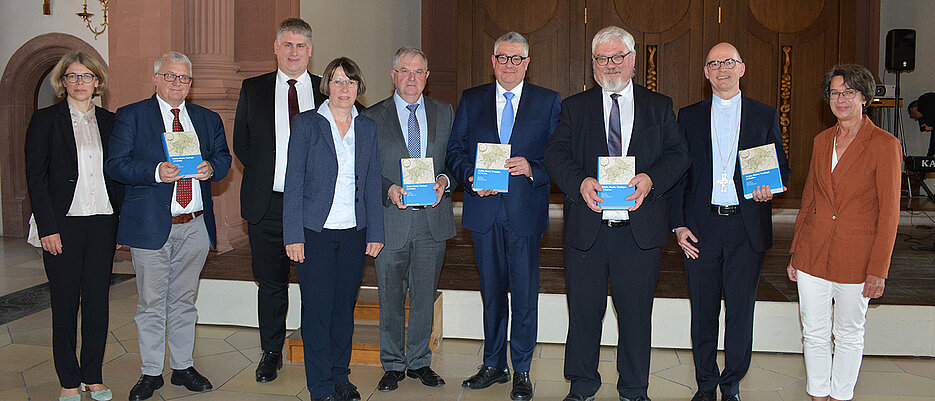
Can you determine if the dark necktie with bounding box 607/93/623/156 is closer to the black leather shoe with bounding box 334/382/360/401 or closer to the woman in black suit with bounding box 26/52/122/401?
the black leather shoe with bounding box 334/382/360/401

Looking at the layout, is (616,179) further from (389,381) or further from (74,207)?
(74,207)

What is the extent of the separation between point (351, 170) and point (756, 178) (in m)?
1.85

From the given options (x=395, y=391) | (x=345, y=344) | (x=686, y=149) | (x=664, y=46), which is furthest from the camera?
(x=664, y=46)

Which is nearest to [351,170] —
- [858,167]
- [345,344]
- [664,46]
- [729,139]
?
[345,344]

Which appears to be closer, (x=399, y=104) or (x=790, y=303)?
(x=399, y=104)

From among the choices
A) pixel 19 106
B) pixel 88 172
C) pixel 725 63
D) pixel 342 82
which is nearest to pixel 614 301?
pixel 725 63

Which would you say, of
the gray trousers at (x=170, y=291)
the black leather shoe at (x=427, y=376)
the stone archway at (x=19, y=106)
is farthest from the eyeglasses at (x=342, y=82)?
the stone archway at (x=19, y=106)

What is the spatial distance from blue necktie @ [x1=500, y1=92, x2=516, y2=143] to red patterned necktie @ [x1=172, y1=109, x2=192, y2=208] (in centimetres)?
158

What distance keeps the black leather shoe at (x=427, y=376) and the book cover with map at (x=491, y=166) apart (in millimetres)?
1126

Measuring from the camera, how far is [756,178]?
3156mm

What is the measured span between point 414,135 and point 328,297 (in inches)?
36.4

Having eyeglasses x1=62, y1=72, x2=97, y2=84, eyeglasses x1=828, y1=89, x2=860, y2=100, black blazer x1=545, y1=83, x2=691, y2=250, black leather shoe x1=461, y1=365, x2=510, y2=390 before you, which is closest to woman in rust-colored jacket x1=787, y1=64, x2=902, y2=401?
eyeglasses x1=828, y1=89, x2=860, y2=100

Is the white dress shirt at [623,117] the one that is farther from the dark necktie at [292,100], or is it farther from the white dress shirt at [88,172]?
the white dress shirt at [88,172]

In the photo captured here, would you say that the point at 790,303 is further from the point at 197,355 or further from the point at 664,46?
the point at 664,46
